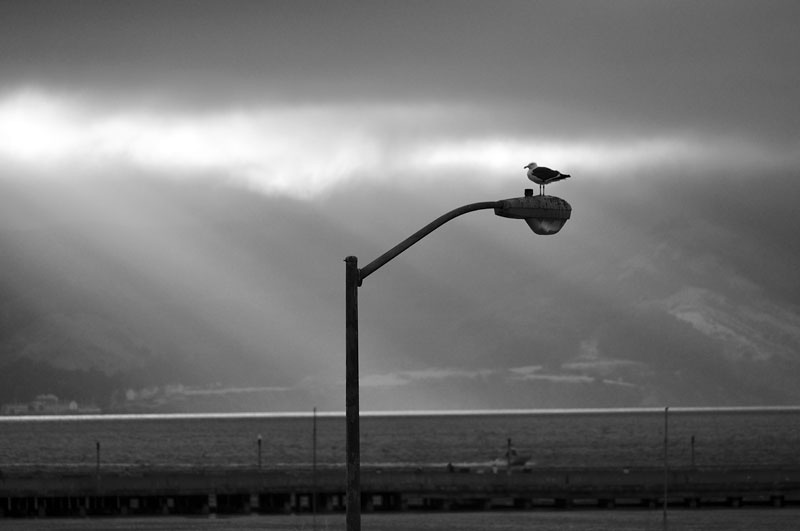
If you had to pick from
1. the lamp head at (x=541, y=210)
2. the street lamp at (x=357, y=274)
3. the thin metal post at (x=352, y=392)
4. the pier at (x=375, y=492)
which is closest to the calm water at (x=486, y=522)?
the pier at (x=375, y=492)

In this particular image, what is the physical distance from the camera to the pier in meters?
91.6

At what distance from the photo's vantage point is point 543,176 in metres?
22.2

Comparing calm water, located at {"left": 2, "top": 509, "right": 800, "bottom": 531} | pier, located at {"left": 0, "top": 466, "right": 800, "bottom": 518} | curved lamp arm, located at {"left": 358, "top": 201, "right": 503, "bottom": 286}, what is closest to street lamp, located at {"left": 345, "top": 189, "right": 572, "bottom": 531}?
curved lamp arm, located at {"left": 358, "top": 201, "right": 503, "bottom": 286}

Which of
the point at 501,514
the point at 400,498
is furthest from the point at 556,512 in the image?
the point at 400,498

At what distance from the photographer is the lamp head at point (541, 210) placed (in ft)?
70.3

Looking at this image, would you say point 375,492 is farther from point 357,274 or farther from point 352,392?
point 357,274

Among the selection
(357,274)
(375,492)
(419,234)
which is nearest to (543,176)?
(419,234)

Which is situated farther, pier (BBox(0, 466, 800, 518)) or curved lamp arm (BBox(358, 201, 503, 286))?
pier (BBox(0, 466, 800, 518))

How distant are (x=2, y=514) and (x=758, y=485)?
5494 cm

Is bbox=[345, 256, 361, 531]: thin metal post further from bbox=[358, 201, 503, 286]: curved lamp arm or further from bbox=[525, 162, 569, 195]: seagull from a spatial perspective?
bbox=[525, 162, 569, 195]: seagull

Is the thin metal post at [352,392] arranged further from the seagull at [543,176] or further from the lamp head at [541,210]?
the seagull at [543,176]

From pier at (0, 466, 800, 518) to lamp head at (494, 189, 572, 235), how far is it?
72.9 metres

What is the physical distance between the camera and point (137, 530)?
82750 mm

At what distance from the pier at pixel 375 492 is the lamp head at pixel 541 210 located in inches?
2871
